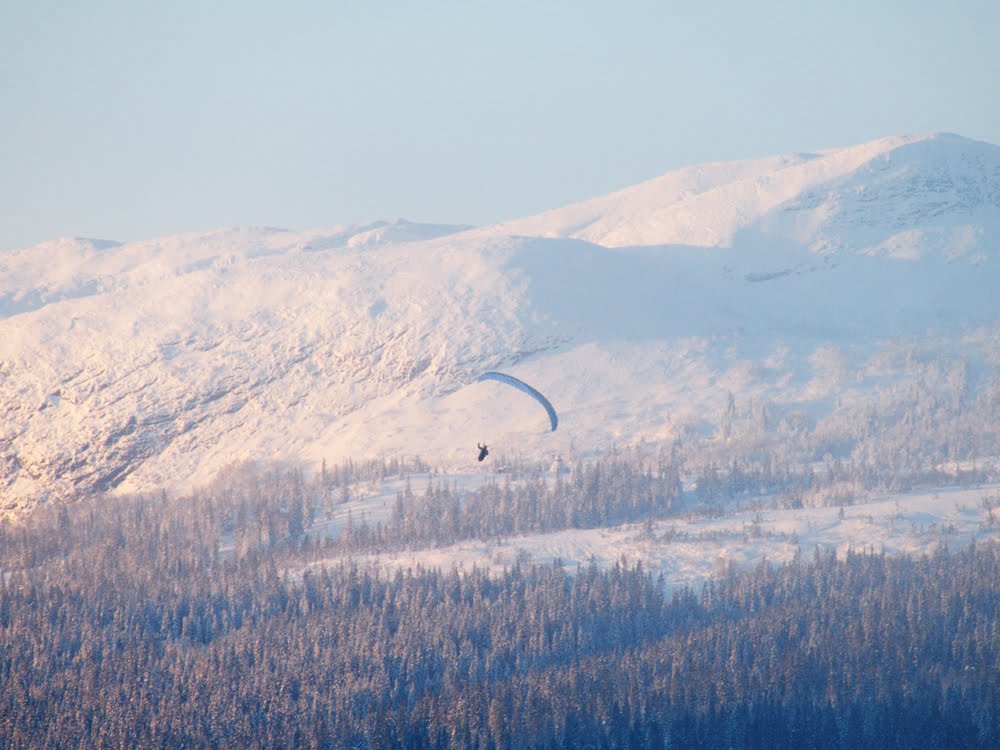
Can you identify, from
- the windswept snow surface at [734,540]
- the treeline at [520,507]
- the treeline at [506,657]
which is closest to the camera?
the treeline at [506,657]

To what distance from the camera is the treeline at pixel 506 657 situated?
87.9 m

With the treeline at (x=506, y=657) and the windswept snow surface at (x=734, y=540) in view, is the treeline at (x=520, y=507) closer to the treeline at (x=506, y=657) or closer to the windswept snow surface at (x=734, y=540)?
the windswept snow surface at (x=734, y=540)

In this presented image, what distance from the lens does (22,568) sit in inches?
5384

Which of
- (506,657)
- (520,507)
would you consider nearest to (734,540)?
(520,507)

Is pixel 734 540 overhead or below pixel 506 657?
overhead

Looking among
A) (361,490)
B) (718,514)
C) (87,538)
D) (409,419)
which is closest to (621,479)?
(718,514)

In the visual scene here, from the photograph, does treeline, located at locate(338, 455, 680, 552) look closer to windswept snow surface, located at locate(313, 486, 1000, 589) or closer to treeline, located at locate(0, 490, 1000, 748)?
windswept snow surface, located at locate(313, 486, 1000, 589)

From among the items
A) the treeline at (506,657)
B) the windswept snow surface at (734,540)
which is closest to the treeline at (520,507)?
the windswept snow surface at (734,540)

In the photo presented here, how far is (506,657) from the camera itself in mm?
98812

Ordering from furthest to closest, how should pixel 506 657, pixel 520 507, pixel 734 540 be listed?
pixel 520 507
pixel 734 540
pixel 506 657

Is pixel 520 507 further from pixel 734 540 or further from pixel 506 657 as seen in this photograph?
pixel 506 657

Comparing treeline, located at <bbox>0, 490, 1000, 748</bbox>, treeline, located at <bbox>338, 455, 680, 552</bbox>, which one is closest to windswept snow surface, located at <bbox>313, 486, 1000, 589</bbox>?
treeline, located at <bbox>338, 455, 680, 552</bbox>

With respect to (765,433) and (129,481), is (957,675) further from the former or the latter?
(129,481)

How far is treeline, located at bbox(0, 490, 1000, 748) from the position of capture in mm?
87875
